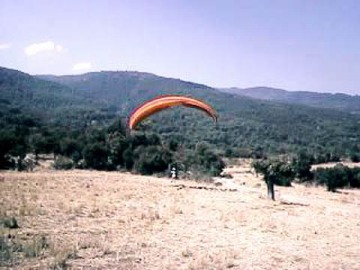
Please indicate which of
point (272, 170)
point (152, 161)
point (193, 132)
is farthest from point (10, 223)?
point (193, 132)

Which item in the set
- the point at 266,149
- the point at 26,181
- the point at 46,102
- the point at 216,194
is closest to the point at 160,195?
the point at 216,194

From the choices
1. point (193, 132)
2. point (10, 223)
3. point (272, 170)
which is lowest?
point (10, 223)

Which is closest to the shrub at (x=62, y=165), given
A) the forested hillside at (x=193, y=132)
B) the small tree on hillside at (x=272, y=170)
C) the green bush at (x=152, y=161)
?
the forested hillside at (x=193, y=132)

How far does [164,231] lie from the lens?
1959 centimetres

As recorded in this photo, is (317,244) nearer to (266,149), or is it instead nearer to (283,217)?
(283,217)

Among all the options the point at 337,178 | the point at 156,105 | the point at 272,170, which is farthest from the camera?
the point at 337,178

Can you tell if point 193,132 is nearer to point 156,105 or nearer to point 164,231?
point 164,231

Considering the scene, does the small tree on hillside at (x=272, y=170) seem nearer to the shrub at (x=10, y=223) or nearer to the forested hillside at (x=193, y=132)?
the shrub at (x=10, y=223)

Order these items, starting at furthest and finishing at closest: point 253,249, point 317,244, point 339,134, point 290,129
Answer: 1. point 290,129
2. point 339,134
3. point 317,244
4. point 253,249

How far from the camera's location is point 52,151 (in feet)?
196

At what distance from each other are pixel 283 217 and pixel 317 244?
6.33 meters

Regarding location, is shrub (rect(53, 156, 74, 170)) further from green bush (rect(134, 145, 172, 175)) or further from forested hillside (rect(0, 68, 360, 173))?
green bush (rect(134, 145, 172, 175))

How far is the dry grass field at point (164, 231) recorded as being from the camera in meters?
14.9

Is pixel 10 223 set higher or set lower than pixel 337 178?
higher
